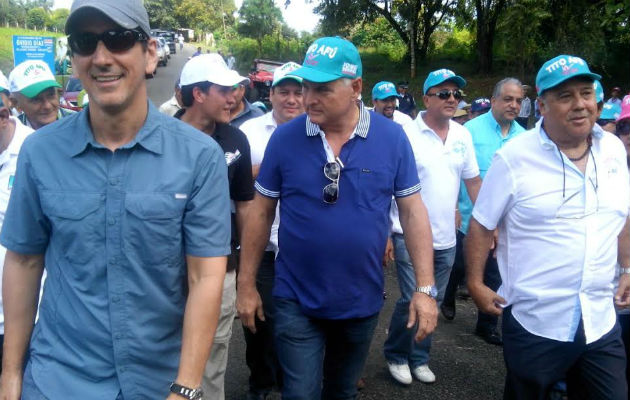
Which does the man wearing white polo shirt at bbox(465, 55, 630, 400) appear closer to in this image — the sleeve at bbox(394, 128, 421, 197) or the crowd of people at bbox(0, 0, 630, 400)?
the crowd of people at bbox(0, 0, 630, 400)

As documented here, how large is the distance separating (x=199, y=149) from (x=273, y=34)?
151 ft

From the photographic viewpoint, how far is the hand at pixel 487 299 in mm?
3018

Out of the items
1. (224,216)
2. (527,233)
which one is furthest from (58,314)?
(527,233)


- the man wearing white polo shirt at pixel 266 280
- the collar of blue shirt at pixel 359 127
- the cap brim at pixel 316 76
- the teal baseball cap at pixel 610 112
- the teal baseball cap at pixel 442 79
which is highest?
the cap brim at pixel 316 76

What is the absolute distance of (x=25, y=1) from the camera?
213ft

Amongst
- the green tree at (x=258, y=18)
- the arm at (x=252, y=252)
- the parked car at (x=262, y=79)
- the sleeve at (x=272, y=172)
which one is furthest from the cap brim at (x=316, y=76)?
the green tree at (x=258, y=18)

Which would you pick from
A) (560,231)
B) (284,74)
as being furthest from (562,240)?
(284,74)

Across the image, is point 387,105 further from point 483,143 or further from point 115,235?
point 115,235

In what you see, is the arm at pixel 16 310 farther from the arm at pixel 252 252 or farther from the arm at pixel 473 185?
the arm at pixel 473 185

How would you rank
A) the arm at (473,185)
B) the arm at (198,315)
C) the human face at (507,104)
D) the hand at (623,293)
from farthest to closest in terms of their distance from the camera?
the human face at (507,104) < the arm at (473,185) < the hand at (623,293) < the arm at (198,315)

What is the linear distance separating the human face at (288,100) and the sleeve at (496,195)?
1.75m

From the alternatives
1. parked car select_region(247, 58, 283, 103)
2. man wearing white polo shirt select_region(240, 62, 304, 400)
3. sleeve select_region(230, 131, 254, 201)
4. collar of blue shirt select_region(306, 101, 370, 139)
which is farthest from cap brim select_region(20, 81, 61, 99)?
parked car select_region(247, 58, 283, 103)

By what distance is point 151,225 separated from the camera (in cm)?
190

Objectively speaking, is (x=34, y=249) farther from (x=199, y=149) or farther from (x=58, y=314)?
(x=199, y=149)
